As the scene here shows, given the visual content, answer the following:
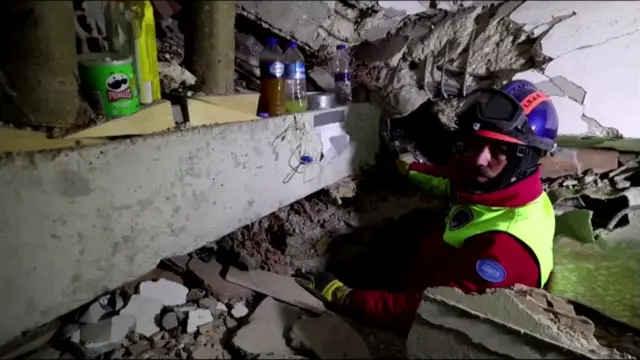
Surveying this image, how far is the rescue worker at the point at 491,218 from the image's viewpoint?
1441mm

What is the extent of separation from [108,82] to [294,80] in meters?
0.77

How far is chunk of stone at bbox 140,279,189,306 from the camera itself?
1.32 m

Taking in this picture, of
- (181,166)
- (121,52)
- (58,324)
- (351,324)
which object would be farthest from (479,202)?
(58,324)

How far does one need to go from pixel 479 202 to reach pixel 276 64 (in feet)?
2.96

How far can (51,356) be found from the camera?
1.09 metres

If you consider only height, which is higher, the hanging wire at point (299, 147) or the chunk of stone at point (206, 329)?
the hanging wire at point (299, 147)

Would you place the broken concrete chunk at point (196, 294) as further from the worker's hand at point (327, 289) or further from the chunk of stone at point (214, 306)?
the worker's hand at point (327, 289)

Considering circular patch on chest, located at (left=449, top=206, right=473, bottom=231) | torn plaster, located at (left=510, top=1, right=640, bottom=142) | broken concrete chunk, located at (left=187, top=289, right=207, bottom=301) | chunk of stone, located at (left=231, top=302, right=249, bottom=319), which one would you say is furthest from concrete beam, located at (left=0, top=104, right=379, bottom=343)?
torn plaster, located at (left=510, top=1, right=640, bottom=142)

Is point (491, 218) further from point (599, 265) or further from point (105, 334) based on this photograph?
point (105, 334)

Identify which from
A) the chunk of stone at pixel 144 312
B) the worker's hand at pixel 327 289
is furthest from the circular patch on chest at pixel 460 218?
the chunk of stone at pixel 144 312

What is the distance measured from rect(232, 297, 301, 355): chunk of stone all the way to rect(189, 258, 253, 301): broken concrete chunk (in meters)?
0.11

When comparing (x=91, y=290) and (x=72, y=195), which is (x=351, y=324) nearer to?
(x=91, y=290)

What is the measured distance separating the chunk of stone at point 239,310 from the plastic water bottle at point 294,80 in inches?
30.6

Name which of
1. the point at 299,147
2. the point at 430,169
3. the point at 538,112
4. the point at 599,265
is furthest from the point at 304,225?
the point at 599,265
